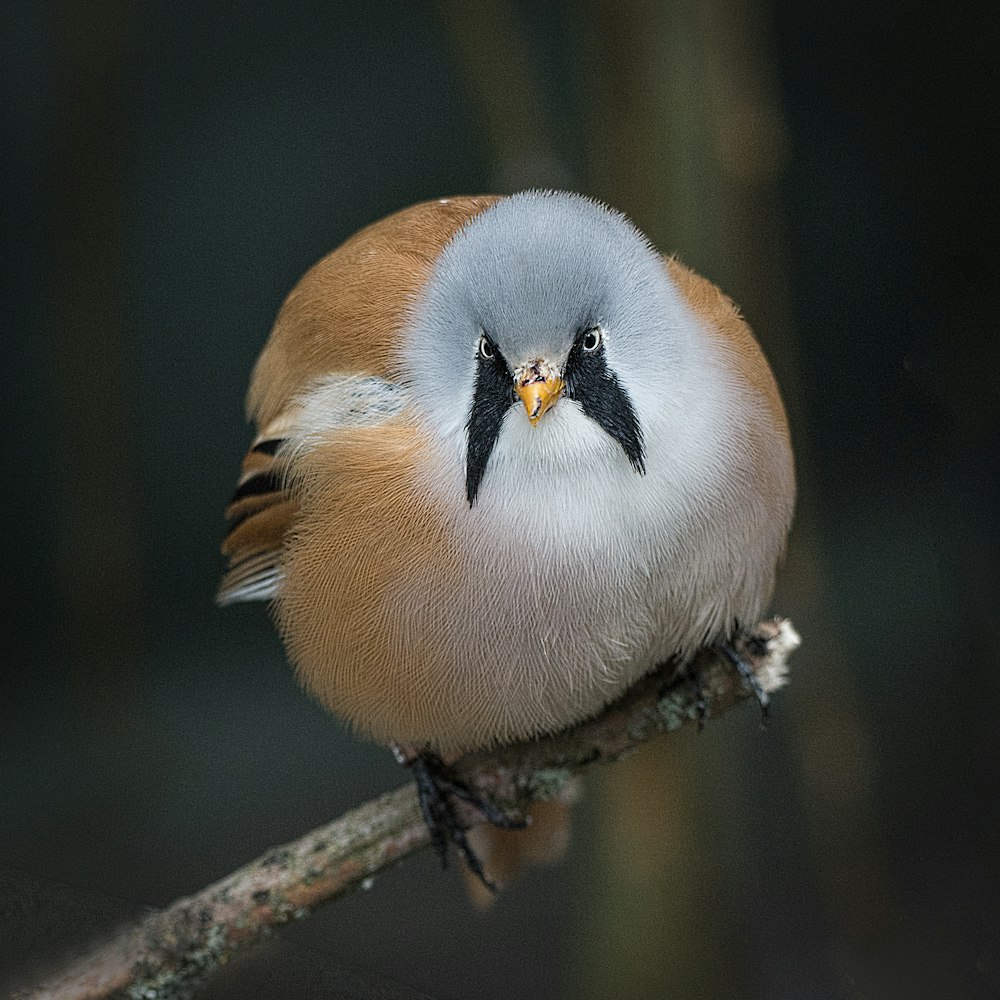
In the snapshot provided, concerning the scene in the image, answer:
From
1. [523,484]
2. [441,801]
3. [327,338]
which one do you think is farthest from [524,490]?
[441,801]

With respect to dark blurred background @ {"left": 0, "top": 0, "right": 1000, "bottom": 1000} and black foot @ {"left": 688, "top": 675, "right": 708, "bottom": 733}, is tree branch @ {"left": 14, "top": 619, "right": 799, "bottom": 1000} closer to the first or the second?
black foot @ {"left": 688, "top": 675, "right": 708, "bottom": 733}

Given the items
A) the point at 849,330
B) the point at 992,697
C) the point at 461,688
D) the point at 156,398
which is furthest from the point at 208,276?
the point at 992,697

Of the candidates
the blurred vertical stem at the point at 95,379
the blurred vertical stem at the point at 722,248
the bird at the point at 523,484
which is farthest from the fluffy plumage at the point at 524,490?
the blurred vertical stem at the point at 95,379

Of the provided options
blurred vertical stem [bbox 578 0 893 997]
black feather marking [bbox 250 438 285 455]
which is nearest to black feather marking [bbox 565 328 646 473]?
black feather marking [bbox 250 438 285 455]

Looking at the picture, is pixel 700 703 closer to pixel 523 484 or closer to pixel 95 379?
pixel 523 484

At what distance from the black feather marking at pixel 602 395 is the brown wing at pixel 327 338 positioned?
28 centimetres

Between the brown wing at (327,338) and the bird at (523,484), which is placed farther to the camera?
the brown wing at (327,338)

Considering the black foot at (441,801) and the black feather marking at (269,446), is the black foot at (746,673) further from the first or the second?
the black feather marking at (269,446)

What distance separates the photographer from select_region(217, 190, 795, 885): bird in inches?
57.7

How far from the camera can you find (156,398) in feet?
9.61

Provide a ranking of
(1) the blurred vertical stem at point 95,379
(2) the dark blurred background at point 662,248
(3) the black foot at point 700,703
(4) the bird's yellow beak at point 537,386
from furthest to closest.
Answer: (1) the blurred vertical stem at point 95,379 → (2) the dark blurred background at point 662,248 → (3) the black foot at point 700,703 → (4) the bird's yellow beak at point 537,386

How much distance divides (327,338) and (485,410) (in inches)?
15.3

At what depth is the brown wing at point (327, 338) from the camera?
66.7 inches

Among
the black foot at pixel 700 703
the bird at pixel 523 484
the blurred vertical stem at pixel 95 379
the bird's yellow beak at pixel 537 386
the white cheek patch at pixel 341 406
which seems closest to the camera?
the bird's yellow beak at pixel 537 386
